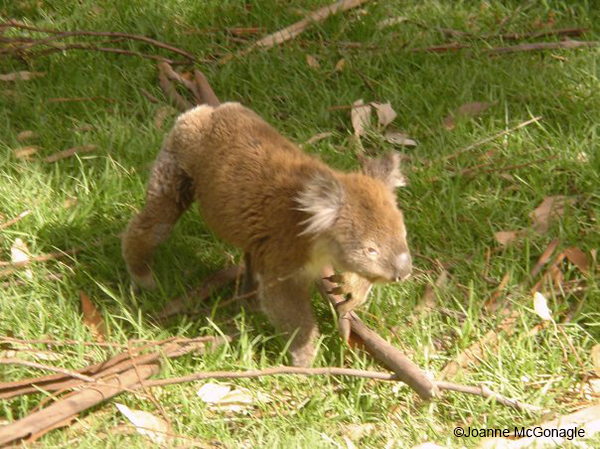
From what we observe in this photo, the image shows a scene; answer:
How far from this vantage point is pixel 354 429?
12.6 feet

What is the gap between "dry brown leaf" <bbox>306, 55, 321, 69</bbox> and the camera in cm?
609

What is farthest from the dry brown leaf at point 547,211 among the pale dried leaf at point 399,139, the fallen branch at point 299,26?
the fallen branch at point 299,26

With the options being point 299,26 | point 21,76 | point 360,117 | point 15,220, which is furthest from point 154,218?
point 299,26

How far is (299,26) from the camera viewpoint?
21.0 ft

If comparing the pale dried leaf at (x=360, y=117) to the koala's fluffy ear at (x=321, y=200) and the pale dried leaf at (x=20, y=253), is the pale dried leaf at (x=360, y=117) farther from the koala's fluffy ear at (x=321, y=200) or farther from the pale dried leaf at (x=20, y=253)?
the pale dried leaf at (x=20, y=253)

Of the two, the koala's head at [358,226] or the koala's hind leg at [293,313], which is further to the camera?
the koala's hind leg at [293,313]

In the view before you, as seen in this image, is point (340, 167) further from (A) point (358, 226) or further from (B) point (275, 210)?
(A) point (358, 226)

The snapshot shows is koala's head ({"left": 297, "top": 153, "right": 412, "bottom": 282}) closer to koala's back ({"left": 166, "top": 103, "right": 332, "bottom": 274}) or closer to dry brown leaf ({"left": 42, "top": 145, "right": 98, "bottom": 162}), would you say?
koala's back ({"left": 166, "top": 103, "right": 332, "bottom": 274})

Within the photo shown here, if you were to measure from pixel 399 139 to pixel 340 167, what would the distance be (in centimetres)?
47

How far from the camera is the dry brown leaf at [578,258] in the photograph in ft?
14.8

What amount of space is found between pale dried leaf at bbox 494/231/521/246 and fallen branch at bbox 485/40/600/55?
1918 mm

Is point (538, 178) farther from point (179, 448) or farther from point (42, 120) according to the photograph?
point (42, 120)

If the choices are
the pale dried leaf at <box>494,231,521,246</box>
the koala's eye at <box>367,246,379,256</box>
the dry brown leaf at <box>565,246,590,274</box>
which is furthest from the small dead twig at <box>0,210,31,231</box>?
the dry brown leaf at <box>565,246,590,274</box>

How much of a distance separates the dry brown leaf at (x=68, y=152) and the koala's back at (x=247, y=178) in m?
1.03
